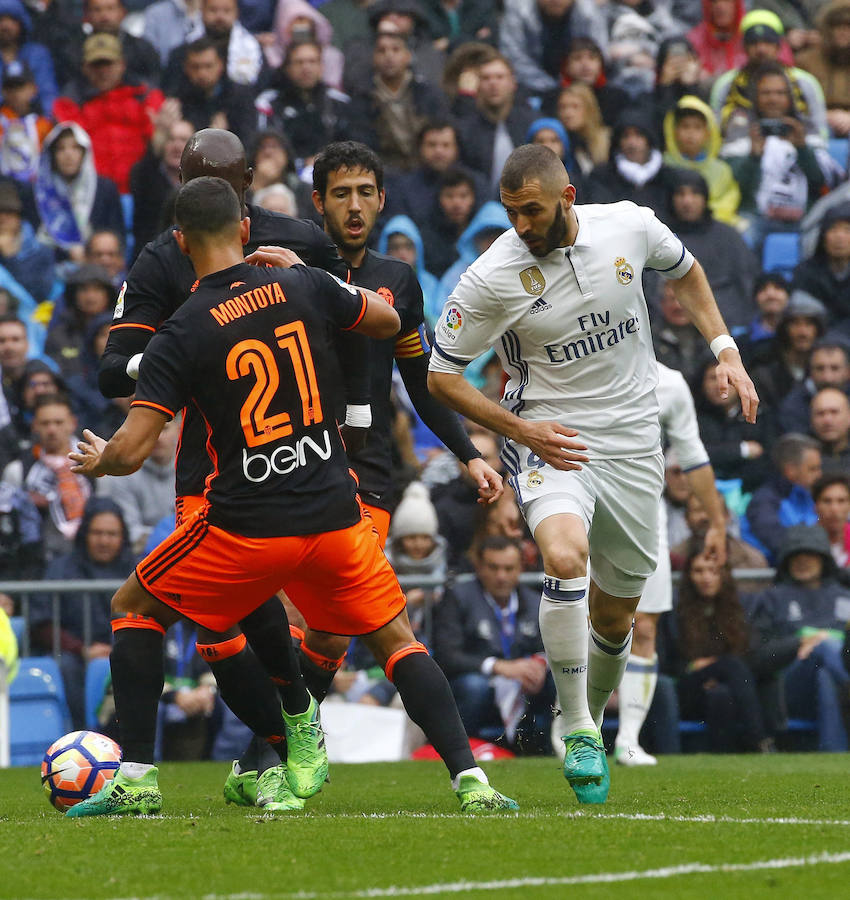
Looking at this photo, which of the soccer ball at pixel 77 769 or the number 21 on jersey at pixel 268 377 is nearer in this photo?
the number 21 on jersey at pixel 268 377

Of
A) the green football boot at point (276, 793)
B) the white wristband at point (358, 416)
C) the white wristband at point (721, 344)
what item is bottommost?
the green football boot at point (276, 793)

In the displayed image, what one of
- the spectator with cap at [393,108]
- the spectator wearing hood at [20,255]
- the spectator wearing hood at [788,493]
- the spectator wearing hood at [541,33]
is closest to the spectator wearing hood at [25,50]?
the spectator wearing hood at [20,255]

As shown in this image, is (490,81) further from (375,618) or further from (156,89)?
(375,618)

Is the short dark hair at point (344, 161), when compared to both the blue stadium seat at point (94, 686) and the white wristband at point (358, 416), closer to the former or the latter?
the white wristband at point (358, 416)

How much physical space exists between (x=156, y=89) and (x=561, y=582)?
10.6m

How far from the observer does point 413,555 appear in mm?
11672

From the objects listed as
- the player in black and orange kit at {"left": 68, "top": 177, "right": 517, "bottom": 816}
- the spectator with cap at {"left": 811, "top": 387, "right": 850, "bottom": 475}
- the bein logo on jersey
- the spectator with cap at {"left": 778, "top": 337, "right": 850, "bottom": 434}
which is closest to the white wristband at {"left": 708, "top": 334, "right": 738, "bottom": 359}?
the player in black and orange kit at {"left": 68, "top": 177, "right": 517, "bottom": 816}

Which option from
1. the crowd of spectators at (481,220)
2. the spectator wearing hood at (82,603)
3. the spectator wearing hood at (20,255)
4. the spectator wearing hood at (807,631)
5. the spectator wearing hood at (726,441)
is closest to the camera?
the spectator wearing hood at (82,603)

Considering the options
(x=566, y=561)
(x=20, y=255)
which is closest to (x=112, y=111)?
(x=20, y=255)

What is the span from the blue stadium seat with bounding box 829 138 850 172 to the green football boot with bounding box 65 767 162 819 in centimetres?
1247

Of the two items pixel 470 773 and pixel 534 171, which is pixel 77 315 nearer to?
pixel 534 171

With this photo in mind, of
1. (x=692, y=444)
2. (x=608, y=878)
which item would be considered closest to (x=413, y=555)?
(x=692, y=444)

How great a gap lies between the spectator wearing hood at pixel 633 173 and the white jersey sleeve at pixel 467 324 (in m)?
8.31

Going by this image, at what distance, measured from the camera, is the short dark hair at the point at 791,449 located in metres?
12.8
